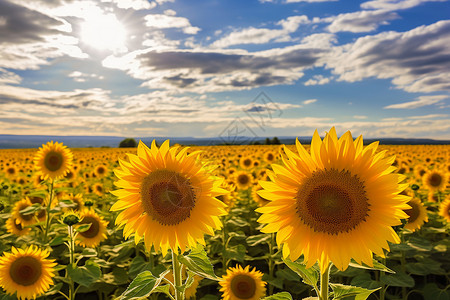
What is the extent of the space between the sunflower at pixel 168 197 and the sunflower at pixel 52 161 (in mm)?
5399

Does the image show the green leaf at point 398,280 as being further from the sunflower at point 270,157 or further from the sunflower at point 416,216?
the sunflower at point 270,157

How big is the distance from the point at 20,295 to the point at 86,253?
0.94m

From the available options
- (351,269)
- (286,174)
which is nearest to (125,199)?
(286,174)

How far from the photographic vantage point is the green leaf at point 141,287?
77.9 inches

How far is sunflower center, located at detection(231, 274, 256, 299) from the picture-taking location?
4.35 metres

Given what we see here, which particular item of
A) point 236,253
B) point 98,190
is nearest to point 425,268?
point 236,253

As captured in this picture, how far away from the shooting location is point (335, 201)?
6.98ft

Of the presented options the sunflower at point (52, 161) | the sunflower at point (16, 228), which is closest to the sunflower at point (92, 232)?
the sunflower at point (16, 228)

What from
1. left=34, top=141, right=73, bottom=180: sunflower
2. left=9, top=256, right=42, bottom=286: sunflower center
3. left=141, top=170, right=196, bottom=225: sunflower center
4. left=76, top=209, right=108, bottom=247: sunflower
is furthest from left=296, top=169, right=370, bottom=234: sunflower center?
left=34, top=141, right=73, bottom=180: sunflower

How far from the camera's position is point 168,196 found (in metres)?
2.43

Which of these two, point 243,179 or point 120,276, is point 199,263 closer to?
point 120,276

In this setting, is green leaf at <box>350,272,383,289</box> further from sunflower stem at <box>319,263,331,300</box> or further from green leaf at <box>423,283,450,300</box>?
sunflower stem at <box>319,263,331,300</box>

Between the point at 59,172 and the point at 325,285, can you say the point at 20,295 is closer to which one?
the point at 59,172

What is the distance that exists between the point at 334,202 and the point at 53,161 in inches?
262
